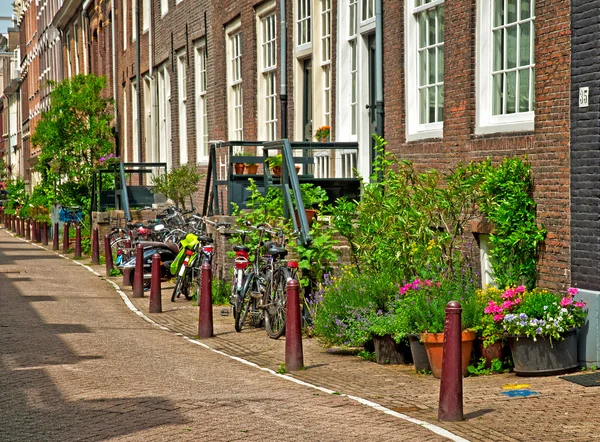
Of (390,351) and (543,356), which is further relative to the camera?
(390,351)

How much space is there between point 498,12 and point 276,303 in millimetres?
3820

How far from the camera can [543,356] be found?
332 inches

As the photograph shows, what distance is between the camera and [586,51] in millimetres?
8953

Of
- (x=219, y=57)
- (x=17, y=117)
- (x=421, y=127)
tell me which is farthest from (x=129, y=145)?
(x=17, y=117)


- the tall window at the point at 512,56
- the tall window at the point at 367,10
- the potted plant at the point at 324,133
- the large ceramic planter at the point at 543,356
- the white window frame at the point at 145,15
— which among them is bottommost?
the large ceramic planter at the point at 543,356

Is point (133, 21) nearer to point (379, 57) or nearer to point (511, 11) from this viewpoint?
point (379, 57)

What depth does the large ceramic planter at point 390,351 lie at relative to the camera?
947 centimetres

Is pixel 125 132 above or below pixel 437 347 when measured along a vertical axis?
above

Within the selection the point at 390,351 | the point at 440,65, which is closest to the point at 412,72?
the point at 440,65

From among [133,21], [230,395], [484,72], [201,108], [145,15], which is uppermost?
[133,21]

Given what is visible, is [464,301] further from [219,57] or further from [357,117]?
[219,57]

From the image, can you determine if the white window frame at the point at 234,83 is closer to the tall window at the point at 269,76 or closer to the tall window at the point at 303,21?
the tall window at the point at 269,76

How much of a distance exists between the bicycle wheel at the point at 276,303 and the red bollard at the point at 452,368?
4275 mm

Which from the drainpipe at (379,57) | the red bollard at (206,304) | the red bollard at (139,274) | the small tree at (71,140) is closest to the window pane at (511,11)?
the drainpipe at (379,57)
